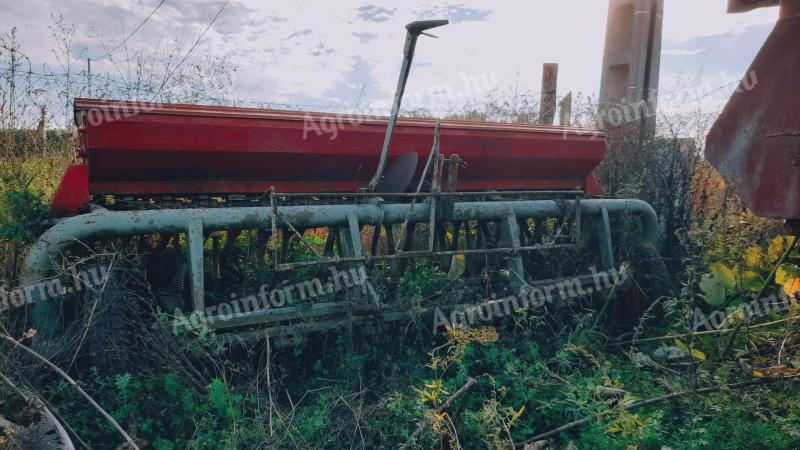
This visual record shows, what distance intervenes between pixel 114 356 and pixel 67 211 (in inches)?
39.4

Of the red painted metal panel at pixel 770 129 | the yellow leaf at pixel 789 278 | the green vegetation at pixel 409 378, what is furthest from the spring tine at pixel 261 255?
the yellow leaf at pixel 789 278

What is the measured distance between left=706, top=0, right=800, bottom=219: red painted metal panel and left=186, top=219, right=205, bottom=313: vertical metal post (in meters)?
3.00

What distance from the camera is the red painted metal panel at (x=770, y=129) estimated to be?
293cm

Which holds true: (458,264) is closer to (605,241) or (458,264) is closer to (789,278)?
(605,241)

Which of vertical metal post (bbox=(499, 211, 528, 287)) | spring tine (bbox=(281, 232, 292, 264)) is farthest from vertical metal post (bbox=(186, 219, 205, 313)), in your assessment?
vertical metal post (bbox=(499, 211, 528, 287))

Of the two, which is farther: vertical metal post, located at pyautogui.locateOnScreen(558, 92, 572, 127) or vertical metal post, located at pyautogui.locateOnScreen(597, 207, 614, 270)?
vertical metal post, located at pyautogui.locateOnScreen(558, 92, 572, 127)

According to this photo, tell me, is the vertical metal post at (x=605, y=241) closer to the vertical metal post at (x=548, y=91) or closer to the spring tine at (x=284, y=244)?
the spring tine at (x=284, y=244)

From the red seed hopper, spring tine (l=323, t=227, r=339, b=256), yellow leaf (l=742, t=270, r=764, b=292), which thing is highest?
the red seed hopper

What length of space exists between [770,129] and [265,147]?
9.58ft

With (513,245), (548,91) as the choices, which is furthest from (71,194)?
(548,91)

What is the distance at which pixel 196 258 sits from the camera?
3.05 m

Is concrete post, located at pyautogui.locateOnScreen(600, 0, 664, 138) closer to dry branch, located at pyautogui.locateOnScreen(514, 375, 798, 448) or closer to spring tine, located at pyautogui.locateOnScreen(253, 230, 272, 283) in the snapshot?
dry branch, located at pyautogui.locateOnScreen(514, 375, 798, 448)

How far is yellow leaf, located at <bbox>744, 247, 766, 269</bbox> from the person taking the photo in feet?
13.0

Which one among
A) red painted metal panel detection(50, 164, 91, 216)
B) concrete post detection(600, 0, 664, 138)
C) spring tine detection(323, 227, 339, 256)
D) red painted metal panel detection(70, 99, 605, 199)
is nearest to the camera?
red painted metal panel detection(50, 164, 91, 216)
